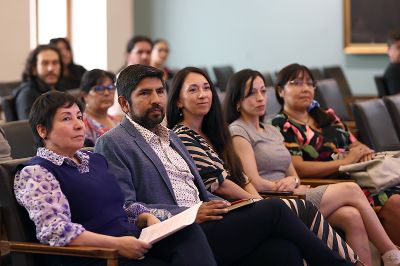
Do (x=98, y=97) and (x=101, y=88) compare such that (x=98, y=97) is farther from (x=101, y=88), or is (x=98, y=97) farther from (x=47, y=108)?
(x=47, y=108)

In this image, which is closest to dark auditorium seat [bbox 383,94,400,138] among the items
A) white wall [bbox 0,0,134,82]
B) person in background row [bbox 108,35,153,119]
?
person in background row [bbox 108,35,153,119]

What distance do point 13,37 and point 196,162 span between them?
4885 millimetres

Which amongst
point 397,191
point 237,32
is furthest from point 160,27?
point 397,191

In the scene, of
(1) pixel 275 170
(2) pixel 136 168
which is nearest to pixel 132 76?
(2) pixel 136 168

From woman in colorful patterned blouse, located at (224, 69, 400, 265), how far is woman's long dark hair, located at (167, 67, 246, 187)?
17 cm

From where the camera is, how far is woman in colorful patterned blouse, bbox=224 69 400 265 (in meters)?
3.91

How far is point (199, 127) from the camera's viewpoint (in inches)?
154

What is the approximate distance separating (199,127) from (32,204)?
48.5 inches

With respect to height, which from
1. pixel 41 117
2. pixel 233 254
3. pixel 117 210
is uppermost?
pixel 41 117

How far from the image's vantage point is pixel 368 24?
10.6 metres

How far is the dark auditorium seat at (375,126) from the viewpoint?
5031 millimetres

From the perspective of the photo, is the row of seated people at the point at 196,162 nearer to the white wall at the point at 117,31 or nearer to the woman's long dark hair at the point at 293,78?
the woman's long dark hair at the point at 293,78

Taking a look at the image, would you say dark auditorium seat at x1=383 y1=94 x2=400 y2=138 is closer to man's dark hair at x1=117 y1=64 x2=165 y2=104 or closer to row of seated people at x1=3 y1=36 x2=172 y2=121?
row of seated people at x1=3 y1=36 x2=172 y2=121

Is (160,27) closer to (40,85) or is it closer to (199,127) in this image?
(40,85)
